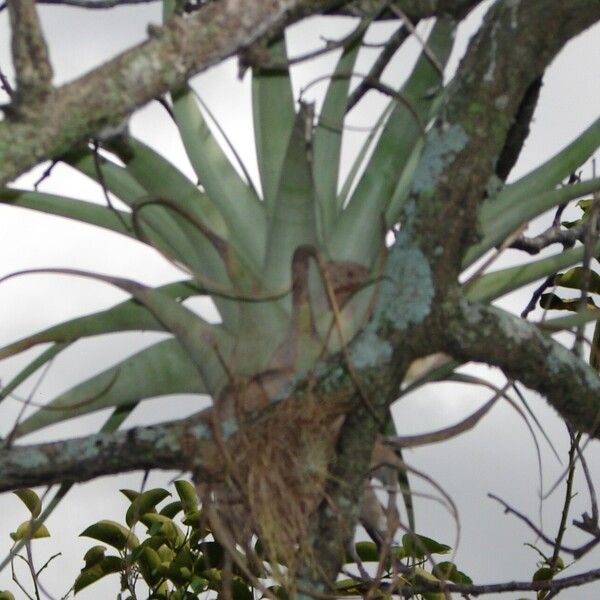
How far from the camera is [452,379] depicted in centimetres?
166

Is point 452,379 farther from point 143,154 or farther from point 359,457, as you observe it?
point 143,154

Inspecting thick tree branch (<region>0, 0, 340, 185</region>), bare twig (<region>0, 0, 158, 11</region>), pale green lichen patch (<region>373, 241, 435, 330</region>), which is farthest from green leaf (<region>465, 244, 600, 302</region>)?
bare twig (<region>0, 0, 158, 11</region>)

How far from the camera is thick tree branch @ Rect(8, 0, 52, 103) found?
1.10 meters

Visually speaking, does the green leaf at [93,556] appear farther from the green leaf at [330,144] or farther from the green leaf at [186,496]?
the green leaf at [330,144]

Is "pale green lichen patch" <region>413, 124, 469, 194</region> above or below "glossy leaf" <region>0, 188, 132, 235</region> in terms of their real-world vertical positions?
below

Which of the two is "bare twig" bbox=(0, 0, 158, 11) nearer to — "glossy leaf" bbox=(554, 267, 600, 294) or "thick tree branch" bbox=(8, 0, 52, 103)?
"thick tree branch" bbox=(8, 0, 52, 103)

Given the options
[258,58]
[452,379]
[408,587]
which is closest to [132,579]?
[408,587]

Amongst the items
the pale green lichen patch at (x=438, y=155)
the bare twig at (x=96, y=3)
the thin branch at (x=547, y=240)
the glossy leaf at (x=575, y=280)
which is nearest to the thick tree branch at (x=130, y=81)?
the pale green lichen patch at (x=438, y=155)

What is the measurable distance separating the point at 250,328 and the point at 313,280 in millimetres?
112

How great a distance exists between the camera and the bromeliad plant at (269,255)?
141cm

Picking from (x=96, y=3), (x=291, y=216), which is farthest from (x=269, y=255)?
(x=96, y=3)

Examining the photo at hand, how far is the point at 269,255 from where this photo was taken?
60.2 inches

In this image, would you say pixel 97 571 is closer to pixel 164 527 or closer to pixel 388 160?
pixel 164 527

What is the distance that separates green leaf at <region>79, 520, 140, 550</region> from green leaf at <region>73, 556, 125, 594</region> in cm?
5
